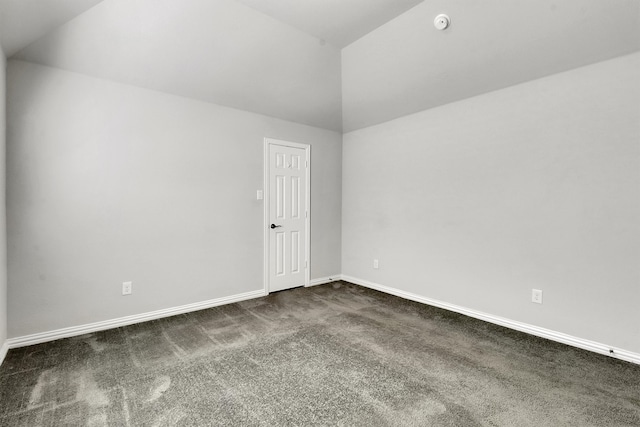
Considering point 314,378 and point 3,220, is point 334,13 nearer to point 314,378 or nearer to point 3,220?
point 314,378

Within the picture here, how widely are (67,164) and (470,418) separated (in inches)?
147

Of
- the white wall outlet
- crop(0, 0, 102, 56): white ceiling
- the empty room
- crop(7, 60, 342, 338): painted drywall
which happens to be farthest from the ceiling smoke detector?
crop(0, 0, 102, 56): white ceiling

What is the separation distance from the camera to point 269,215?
4.21m

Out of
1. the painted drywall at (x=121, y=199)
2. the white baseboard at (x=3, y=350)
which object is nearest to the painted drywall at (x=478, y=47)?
the painted drywall at (x=121, y=199)

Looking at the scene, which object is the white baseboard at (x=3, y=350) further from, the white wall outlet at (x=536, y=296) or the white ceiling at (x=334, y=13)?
the white wall outlet at (x=536, y=296)

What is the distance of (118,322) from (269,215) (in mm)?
2059

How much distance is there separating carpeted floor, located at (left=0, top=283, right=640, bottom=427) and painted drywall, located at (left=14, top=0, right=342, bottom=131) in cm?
255

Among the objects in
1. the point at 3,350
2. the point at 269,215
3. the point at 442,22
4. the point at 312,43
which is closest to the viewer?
the point at 3,350

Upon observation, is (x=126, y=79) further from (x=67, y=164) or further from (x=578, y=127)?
(x=578, y=127)

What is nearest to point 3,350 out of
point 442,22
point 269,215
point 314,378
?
point 314,378

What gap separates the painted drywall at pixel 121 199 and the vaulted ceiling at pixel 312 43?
30 cm

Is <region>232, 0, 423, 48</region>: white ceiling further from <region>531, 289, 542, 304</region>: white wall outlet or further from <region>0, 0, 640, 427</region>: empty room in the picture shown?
<region>531, 289, 542, 304</region>: white wall outlet

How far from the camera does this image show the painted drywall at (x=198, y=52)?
2570 mm

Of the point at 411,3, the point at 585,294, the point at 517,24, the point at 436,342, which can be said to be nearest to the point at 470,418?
the point at 436,342
